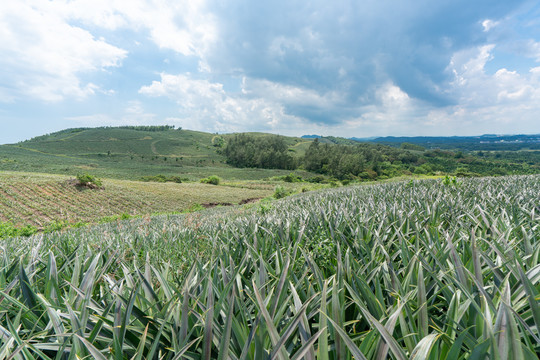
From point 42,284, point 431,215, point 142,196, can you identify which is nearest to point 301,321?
point 42,284

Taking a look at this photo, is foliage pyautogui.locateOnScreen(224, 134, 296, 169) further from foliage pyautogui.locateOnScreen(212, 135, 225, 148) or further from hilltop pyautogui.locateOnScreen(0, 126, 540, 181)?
foliage pyautogui.locateOnScreen(212, 135, 225, 148)

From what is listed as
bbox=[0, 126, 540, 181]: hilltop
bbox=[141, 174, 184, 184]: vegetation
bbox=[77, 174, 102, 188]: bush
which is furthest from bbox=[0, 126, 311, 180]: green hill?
bbox=[77, 174, 102, 188]: bush

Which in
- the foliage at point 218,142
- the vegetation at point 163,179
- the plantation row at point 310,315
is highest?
the foliage at point 218,142

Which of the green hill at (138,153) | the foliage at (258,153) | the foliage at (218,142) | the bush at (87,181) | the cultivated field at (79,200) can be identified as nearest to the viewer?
the cultivated field at (79,200)

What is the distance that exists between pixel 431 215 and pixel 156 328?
2961mm

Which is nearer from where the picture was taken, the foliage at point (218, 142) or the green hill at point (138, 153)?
the green hill at point (138, 153)

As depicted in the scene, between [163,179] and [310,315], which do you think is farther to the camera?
[163,179]

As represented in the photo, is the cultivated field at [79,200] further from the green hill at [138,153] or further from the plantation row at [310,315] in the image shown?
the green hill at [138,153]

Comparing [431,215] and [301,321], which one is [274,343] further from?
[431,215]

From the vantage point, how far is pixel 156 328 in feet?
4.28

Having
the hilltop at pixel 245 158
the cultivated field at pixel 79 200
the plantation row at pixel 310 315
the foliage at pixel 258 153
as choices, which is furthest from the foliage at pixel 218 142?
the plantation row at pixel 310 315

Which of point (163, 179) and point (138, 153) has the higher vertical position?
point (138, 153)

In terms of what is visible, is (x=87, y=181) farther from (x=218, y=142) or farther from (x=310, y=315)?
(x=218, y=142)

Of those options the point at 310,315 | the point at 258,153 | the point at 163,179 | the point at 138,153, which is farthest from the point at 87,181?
the point at 138,153
